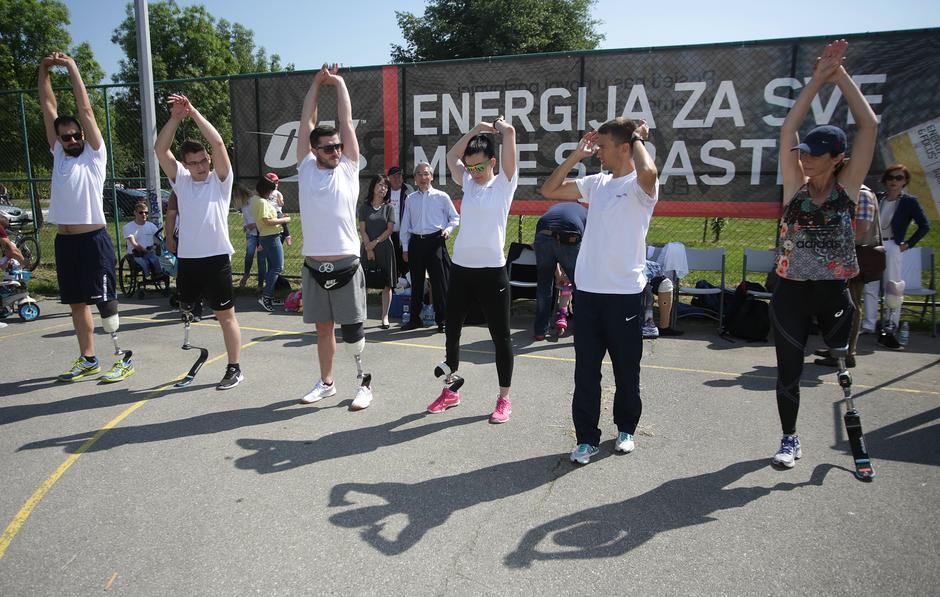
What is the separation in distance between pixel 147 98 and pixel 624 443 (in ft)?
28.6

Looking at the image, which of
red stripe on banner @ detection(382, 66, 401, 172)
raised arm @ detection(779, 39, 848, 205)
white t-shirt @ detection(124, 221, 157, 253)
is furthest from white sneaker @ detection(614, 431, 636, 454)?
white t-shirt @ detection(124, 221, 157, 253)

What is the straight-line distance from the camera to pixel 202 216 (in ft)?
16.5

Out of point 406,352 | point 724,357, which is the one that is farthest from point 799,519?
point 406,352

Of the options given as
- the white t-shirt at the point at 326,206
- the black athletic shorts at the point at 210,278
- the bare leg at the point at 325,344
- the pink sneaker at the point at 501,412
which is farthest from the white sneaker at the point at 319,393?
the pink sneaker at the point at 501,412

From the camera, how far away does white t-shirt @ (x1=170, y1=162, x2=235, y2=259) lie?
5.02m

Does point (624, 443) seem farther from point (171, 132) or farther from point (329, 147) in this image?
point (171, 132)

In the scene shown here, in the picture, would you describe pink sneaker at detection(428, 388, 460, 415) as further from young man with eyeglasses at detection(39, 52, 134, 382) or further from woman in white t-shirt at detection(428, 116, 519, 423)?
young man with eyeglasses at detection(39, 52, 134, 382)

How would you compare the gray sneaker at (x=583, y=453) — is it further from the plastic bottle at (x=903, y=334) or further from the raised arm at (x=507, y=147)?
the plastic bottle at (x=903, y=334)

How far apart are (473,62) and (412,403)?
5747mm

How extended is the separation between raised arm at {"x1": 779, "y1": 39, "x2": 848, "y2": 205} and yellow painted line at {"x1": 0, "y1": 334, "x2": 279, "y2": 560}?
456cm

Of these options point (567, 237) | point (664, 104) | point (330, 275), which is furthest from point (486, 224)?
point (664, 104)

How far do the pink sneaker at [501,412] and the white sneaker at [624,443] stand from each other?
0.87 metres

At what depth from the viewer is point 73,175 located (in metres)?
5.19

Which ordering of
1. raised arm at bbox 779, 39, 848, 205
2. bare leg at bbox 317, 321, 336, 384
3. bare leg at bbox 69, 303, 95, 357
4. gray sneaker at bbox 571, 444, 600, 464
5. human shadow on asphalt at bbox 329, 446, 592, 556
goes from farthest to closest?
bare leg at bbox 69, 303, 95, 357 → bare leg at bbox 317, 321, 336, 384 → gray sneaker at bbox 571, 444, 600, 464 → raised arm at bbox 779, 39, 848, 205 → human shadow on asphalt at bbox 329, 446, 592, 556
